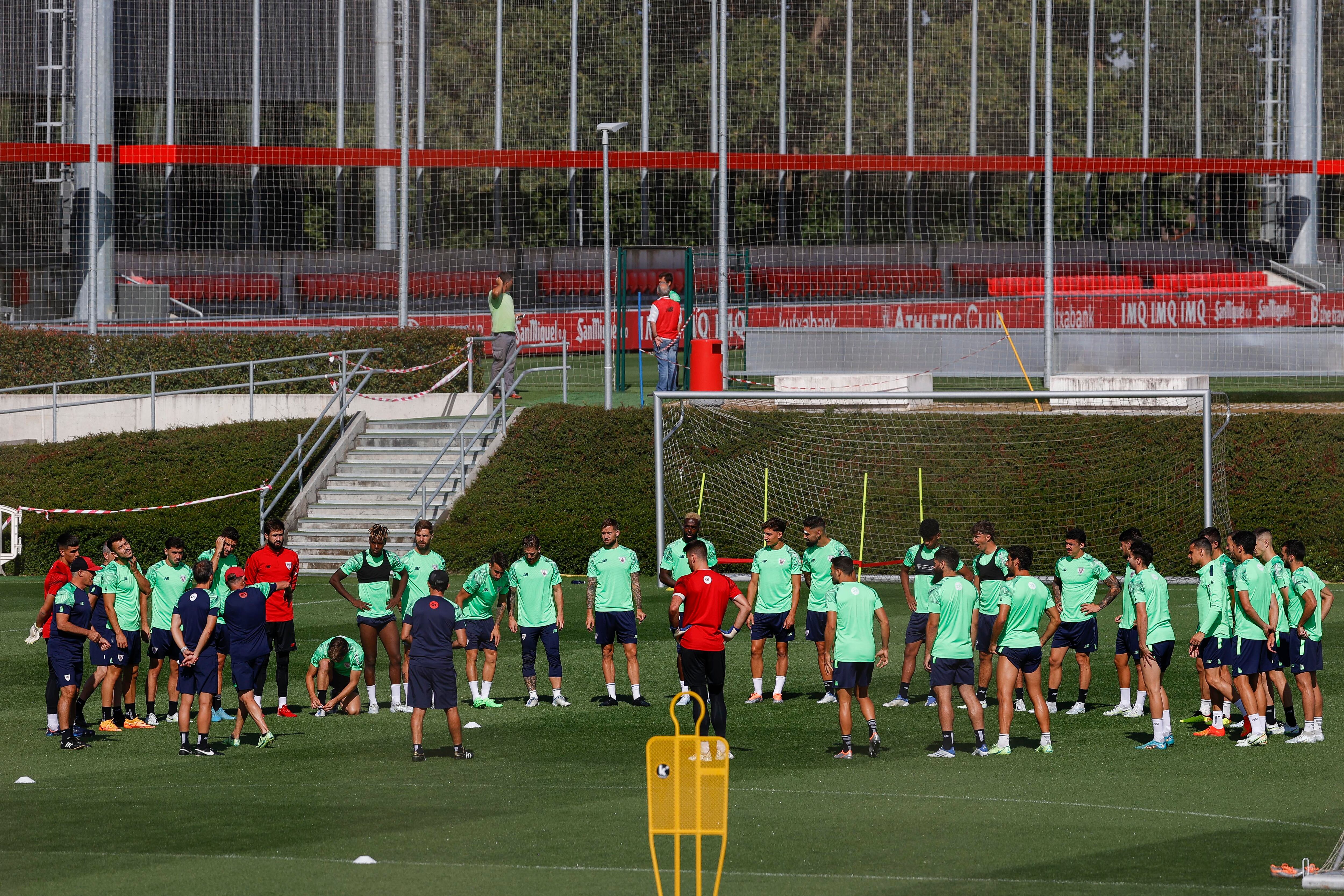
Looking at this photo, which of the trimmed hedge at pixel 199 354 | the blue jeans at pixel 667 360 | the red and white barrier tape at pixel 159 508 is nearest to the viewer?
the red and white barrier tape at pixel 159 508

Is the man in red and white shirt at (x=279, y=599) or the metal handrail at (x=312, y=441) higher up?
the metal handrail at (x=312, y=441)

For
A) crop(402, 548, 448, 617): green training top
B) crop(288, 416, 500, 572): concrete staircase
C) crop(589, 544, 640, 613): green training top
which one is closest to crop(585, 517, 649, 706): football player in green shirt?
crop(589, 544, 640, 613): green training top

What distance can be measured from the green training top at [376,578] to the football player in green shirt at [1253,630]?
285 inches

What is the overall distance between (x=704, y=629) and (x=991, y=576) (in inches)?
118

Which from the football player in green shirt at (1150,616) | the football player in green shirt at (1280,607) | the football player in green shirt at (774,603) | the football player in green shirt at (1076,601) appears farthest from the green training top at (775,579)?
the football player in green shirt at (1280,607)

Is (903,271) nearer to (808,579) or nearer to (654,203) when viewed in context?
(654,203)

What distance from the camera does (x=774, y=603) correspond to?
15.7m

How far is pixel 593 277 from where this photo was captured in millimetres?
40719

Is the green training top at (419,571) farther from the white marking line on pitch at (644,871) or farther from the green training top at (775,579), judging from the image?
the white marking line on pitch at (644,871)

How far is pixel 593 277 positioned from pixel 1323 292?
16544mm

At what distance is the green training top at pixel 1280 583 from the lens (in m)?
13.6

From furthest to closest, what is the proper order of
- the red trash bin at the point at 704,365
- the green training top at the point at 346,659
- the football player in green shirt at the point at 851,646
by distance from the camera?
the red trash bin at the point at 704,365 → the green training top at the point at 346,659 → the football player in green shirt at the point at 851,646

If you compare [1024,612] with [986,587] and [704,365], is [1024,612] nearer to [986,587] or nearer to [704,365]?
[986,587]

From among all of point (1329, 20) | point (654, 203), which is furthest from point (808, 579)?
point (1329, 20)
